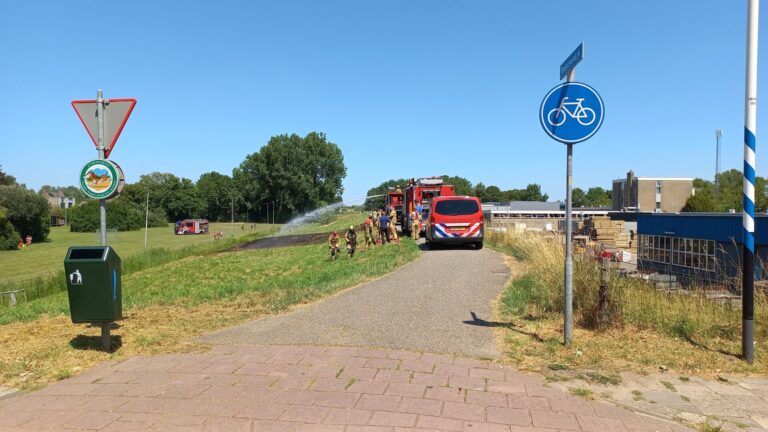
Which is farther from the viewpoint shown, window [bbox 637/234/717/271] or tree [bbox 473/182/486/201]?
tree [bbox 473/182/486/201]

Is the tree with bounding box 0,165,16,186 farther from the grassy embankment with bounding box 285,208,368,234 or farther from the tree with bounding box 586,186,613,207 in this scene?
the tree with bounding box 586,186,613,207

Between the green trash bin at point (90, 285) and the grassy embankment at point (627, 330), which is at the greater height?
the green trash bin at point (90, 285)

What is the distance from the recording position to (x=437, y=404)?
159 inches

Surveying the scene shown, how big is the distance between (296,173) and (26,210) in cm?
4600

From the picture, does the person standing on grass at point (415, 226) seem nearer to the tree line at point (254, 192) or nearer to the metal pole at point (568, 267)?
the metal pole at point (568, 267)

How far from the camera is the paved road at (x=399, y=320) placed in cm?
588

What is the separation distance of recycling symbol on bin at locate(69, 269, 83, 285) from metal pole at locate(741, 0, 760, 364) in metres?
6.95

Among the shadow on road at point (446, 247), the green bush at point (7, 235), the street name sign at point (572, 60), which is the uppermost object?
the street name sign at point (572, 60)

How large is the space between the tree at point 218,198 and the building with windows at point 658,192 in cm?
7555

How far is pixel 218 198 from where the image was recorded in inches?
4572

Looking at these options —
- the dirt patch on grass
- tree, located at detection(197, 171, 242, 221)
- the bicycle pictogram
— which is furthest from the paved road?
tree, located at detection(197, 171, 242, 221)

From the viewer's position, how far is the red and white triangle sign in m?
6.30

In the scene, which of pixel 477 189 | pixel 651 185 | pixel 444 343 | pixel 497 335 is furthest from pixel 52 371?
pixel 477 189

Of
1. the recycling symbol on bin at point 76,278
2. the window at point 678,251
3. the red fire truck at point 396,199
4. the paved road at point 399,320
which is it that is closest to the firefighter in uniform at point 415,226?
the red fire truck at point 396,199
